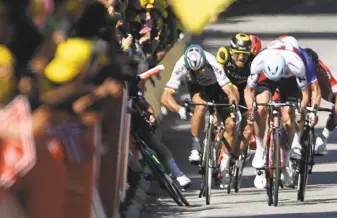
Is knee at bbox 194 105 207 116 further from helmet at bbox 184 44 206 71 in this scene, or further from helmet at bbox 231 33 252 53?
helmet at bbox 231 33 252 53

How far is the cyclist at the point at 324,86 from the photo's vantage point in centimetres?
1564

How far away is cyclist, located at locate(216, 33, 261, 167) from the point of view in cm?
1480

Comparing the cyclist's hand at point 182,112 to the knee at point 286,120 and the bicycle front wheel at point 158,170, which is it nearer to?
the bicycle front wheel at point 158,170

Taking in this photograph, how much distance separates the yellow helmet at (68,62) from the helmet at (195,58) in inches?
267

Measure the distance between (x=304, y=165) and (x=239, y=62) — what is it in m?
1.47

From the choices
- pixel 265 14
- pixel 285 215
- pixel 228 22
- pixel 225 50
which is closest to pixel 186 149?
pixel 225 50

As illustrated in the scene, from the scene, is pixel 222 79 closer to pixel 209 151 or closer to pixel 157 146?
pixel 209 151

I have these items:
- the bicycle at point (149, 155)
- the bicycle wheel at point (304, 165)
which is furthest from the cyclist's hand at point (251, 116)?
the bicycle at point (149, 155)

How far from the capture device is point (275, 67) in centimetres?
1390

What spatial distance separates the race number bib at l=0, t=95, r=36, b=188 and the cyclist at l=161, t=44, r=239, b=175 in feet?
22.9

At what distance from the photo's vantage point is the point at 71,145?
7152mm

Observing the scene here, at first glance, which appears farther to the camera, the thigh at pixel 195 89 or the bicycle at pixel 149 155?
the thigh at pixel 195 89

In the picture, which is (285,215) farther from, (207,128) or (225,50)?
(225,50)

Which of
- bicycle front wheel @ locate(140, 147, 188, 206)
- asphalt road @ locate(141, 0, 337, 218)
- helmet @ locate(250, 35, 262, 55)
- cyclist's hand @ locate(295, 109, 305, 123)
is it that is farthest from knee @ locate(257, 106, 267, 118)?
bicycle front wheel @ locate(140, 147, 188, 206)
